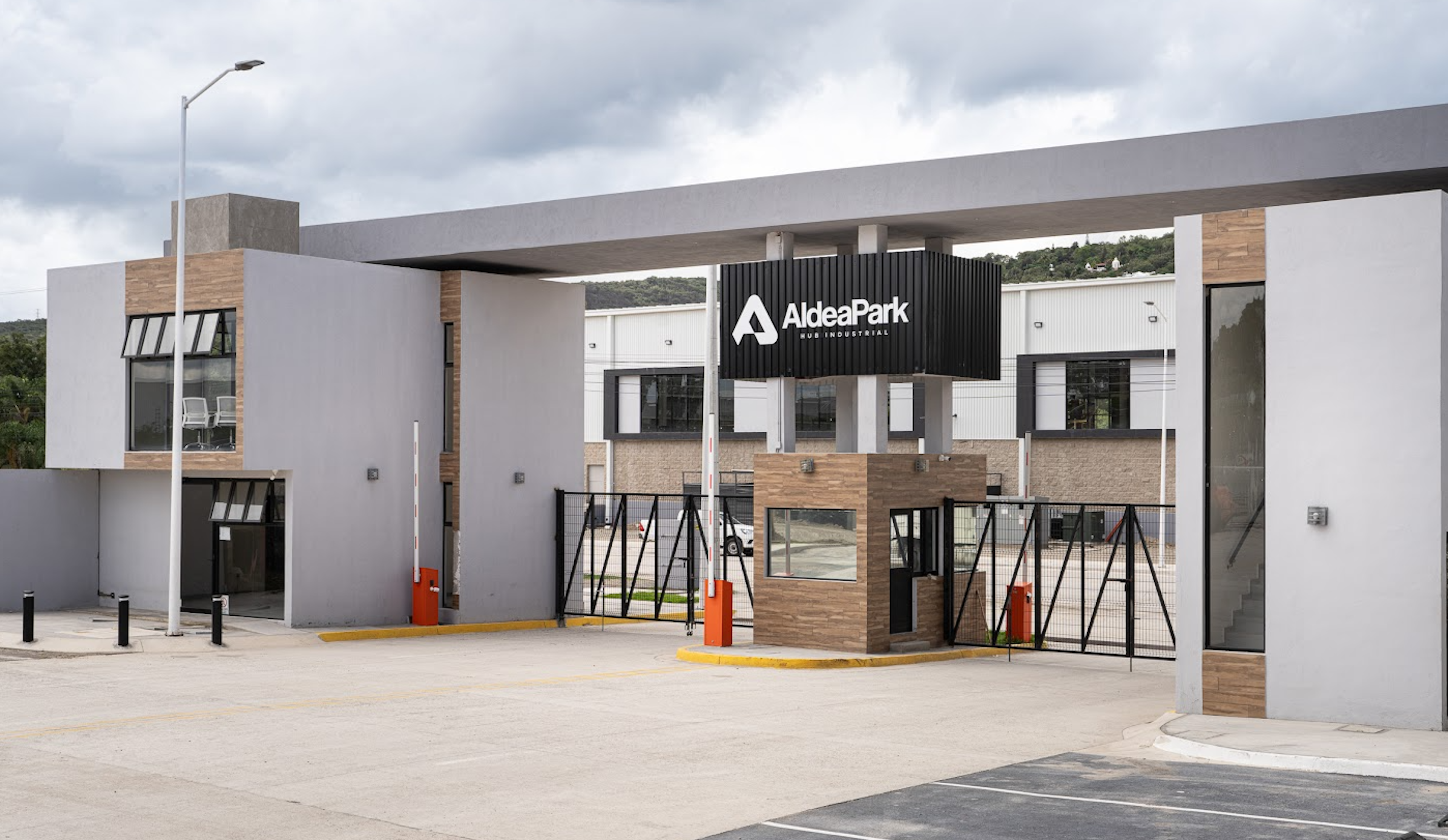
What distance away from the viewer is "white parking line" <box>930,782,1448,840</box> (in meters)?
10.2

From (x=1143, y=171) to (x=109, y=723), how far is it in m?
14.5

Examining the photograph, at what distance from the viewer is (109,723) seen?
1506 cm

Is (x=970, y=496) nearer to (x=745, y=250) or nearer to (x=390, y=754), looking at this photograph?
(x=745, y=250)

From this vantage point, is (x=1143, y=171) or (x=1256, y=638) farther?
(x=1143, y=171)

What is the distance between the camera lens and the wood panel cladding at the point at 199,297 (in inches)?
968

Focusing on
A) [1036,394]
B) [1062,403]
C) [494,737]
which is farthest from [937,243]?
[1036,394]

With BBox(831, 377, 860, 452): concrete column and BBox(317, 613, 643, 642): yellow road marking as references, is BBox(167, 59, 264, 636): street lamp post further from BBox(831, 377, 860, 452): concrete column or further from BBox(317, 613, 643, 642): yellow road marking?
BBox(831, 377, 860, 452): concrete column

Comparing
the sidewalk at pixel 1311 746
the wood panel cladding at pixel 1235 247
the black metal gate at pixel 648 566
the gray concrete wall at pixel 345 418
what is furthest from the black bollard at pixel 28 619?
the wood panel cladding at pixel 1235 247

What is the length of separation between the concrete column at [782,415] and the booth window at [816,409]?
3910cm

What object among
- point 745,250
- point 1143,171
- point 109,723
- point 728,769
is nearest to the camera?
point 728,769

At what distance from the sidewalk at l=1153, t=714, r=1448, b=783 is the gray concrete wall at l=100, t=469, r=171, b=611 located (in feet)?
64.5

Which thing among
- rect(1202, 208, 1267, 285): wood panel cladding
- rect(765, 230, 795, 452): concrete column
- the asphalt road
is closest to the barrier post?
rect(765, 230, 795, 452): concrete column

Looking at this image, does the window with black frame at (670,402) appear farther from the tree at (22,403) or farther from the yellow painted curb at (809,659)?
the yellow painted curb at (809,659)

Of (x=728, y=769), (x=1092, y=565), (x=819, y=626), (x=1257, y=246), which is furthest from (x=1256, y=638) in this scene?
(x=1092, y=565)
